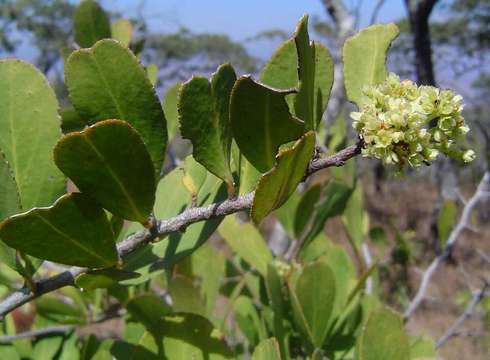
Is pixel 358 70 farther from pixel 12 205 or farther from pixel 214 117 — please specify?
pixel 12 205

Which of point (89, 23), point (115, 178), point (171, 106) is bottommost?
point (115, 178)

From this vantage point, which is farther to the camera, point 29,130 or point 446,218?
point 446,218

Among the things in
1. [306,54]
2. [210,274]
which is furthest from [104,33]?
[306,54]

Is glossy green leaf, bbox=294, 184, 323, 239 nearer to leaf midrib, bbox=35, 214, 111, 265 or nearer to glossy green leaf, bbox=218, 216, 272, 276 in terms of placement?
glossy green leaf, bbox=218, 216, 272, 276

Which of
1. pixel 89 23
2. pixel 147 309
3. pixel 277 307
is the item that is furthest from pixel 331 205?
pixel 89 23

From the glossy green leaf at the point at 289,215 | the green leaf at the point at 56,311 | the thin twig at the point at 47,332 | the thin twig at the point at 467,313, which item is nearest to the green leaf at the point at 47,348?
the thin twig at the point at 47,332

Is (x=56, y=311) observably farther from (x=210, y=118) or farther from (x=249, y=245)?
(x=210, y=118)
